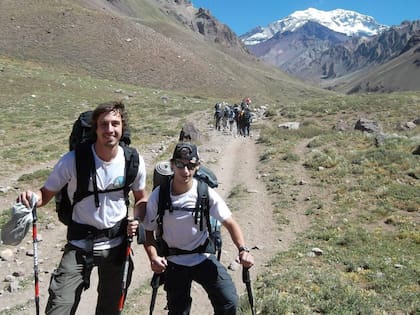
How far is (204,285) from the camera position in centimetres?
511

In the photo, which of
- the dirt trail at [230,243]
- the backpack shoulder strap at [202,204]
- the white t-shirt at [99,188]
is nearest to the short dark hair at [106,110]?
the white t-shirt at [99,188]

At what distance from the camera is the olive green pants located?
15.0 ft

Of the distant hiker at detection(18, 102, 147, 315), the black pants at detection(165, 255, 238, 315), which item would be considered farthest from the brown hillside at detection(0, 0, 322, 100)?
the black pants at detection(165, 255, 238, 315)

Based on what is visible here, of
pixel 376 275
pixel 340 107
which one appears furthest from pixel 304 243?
pixel 340 107

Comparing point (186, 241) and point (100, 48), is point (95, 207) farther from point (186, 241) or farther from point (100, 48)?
point (100, 48)

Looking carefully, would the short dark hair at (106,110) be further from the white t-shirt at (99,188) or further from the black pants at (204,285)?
Answer: the black pants at (204,285)

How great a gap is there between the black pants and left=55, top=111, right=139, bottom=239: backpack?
870 mm

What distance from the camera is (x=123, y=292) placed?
5180 mm

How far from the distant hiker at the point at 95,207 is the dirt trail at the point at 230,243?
10.0ft

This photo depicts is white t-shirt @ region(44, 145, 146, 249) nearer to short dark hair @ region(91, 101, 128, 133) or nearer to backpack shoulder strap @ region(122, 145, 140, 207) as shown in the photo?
backpack shoulder strap @ region(122, 145, 140, 207)

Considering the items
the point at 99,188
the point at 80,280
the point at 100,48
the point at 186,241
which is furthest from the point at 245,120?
the point at 100,48

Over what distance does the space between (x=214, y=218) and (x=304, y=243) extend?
5837 mm

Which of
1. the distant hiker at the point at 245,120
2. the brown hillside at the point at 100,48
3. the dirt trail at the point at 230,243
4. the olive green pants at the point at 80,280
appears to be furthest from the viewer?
the brown hillside at the point at 100,48

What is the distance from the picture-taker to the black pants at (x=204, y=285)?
5.01 m
